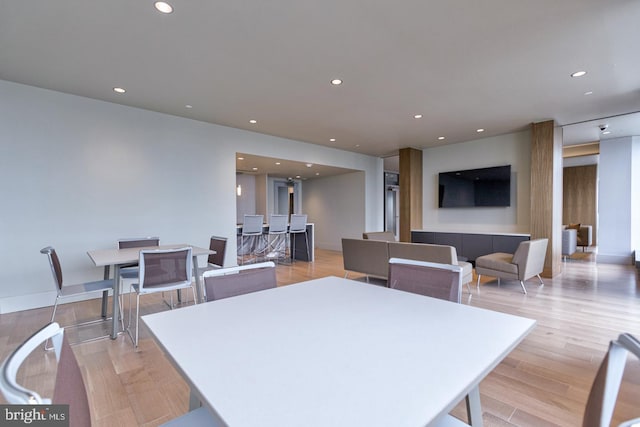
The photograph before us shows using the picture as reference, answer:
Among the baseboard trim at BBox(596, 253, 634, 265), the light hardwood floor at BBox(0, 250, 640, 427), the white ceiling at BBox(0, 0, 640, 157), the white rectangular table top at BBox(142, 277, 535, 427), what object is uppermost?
the white ceiling at BBox(0, 0, 640, 157)

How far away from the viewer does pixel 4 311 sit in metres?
3.41

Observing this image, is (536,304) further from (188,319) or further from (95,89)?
(95,89)

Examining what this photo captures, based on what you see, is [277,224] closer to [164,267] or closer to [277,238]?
[277,238]

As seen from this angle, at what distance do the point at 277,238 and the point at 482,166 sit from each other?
4847 mm

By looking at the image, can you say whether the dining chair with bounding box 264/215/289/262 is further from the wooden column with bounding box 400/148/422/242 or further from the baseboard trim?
the baseboard trim

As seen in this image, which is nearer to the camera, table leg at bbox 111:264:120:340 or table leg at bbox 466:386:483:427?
table leg at bbox 466:386:483:427

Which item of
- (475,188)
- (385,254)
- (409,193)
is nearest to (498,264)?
(385,254)

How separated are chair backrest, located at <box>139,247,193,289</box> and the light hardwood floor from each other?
0.48 metres

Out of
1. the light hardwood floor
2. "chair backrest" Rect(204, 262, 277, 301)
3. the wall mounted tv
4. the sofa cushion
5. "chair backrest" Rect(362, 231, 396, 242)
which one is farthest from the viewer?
the wall mounted tv

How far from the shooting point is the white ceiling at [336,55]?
7.46ft

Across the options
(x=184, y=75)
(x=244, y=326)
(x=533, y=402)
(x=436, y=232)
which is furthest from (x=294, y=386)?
(x=436, y=232)

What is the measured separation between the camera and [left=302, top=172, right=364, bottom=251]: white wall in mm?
8195

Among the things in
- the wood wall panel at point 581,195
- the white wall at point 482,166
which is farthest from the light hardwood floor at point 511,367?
the wood wall panel at point 581,195

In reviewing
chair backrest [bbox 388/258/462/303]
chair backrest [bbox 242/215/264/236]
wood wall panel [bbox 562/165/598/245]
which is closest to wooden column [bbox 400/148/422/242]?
chair backrest [bbox 242/215/264/236]
